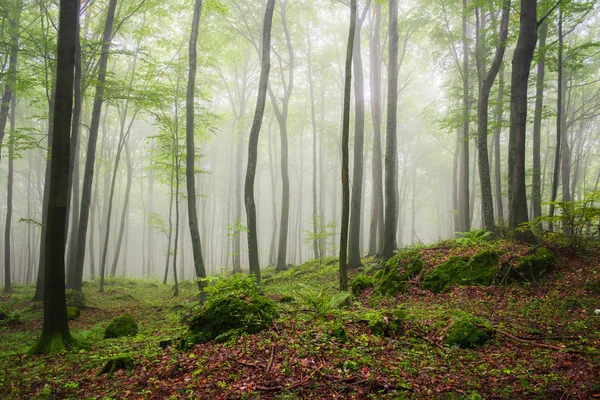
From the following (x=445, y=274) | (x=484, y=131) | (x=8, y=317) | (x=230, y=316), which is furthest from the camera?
(x=484, y=131)

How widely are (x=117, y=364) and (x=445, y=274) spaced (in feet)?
24.1

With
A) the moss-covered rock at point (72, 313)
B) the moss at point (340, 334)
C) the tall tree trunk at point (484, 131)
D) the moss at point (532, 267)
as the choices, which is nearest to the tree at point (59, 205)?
the moss-covered rock at point (72, 313)

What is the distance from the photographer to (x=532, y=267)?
22.8ft

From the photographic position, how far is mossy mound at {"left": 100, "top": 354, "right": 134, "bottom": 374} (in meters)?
4.48

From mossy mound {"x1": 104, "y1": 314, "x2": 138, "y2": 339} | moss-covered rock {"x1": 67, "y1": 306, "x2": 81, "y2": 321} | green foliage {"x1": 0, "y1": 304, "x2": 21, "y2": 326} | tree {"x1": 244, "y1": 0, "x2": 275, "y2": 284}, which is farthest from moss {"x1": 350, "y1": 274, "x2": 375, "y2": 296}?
green foliage {"x1": 0, "y1": 304, "x2": 21, "y2": 326}

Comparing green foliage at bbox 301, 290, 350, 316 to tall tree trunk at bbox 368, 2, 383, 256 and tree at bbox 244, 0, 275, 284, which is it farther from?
tall tree trunk at bbox 368, 2, 383, 256

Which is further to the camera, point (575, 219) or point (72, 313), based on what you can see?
point (72, 313)

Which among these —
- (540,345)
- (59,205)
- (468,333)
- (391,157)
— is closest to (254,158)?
(391,157)

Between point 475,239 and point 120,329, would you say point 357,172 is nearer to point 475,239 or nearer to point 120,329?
point 475,239

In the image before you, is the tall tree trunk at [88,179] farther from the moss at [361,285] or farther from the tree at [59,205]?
the moss at [361,285]

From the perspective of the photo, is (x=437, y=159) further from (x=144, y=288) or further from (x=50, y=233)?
(x=50, y=233)

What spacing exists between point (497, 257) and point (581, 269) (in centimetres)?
157

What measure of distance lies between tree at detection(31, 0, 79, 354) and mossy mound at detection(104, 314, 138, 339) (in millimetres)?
1294

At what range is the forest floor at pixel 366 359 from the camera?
3.40 m
